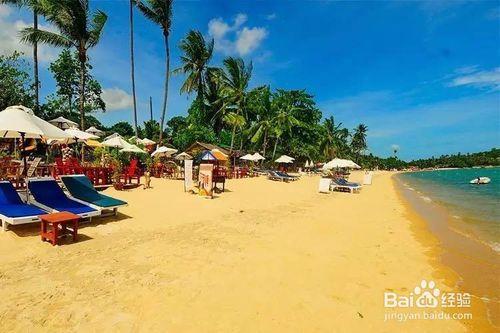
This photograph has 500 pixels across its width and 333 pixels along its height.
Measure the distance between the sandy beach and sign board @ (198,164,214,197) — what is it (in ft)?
14.2

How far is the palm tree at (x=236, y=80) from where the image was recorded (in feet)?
109

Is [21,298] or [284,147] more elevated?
[284,147]

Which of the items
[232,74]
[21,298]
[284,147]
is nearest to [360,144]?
[284,147]

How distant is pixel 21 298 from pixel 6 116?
20.6ft

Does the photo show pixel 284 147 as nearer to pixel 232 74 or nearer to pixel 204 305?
pixel 232 74

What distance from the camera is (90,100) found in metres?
34.8

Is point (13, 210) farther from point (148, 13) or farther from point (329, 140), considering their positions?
point (329, 140)

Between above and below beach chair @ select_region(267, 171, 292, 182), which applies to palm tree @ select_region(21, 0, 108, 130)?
above

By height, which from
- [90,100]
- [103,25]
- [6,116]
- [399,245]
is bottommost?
[399,245]

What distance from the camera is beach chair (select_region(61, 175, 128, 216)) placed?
8150mm

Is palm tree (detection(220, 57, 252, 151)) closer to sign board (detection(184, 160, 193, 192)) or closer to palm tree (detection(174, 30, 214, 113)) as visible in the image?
palm tree (detection(174, 30, 214, 113))

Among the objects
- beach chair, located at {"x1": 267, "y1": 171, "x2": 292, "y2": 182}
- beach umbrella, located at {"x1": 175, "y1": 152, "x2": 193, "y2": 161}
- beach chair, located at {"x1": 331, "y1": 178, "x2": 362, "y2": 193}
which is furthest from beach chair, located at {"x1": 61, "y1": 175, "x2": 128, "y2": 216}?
beach chair, located at {"x1": 267, "y1": 171, "x2": 292, "y2": 182}

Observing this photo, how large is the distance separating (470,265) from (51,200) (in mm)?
9908

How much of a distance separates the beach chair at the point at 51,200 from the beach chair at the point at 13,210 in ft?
0.83
